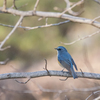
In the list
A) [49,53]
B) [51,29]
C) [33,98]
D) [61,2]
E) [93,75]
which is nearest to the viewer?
[93,75]

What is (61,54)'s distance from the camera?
4805mm

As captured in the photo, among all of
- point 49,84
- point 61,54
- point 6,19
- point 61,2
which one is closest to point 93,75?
point 61,54

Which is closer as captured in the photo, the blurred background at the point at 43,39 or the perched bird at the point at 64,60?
the perched bird at the point at 64,60

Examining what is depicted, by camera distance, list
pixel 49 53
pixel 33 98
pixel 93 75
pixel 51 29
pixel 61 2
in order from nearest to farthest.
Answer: pixel 93 75 → pixel 33 98 → pixel 61 2 → pixel 51 29 → pixel 49 53

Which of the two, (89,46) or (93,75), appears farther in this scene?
(89,46)

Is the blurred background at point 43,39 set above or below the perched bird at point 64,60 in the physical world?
below

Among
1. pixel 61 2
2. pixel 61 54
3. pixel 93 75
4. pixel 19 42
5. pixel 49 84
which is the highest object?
pixel 93 75

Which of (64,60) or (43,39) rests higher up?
(64,60)

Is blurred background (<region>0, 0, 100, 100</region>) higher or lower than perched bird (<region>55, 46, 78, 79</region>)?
lower

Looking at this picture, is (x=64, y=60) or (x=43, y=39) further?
(x=43, y=39)

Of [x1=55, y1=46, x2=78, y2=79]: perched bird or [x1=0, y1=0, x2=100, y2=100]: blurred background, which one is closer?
[x1=55, y1=46, x2=78, y2=79]: perched bird

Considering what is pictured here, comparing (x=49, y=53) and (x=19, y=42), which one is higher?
(x=19, y=42)

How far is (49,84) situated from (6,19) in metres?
5.34

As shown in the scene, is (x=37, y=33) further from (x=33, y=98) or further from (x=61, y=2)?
(x=33, y=98)
